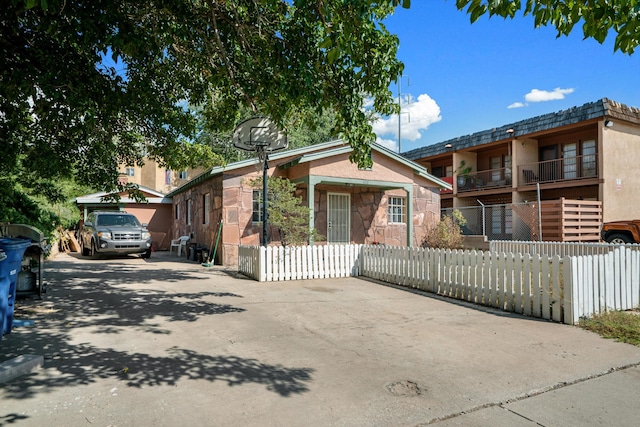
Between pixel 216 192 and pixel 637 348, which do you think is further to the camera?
pixel 216 192

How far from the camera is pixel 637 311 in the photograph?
6543 mm

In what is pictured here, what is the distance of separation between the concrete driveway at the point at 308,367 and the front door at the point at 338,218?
27.8 ft

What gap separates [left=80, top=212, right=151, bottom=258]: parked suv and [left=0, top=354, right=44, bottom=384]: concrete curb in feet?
36.8

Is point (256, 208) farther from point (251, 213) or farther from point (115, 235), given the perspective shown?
point (115, 235)

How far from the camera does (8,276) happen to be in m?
4.68

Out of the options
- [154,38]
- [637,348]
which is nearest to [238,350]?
[637,348]

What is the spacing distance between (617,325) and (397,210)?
465 inches

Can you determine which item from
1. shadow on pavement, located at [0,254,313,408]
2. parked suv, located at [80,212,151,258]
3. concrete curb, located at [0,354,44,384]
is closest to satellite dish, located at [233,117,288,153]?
shadow on pavement, located at [0,254,313,408]

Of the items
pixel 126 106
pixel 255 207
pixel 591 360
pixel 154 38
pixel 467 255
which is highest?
pixel 154 38

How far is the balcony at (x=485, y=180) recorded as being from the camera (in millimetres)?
23750

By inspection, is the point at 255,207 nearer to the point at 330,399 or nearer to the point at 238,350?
the point at 238,350

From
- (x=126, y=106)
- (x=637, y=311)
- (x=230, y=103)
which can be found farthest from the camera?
(x=230, y=103)

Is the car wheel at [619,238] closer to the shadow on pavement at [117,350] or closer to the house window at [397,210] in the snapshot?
the house window at [397,210]

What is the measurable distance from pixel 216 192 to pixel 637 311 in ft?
38.2
